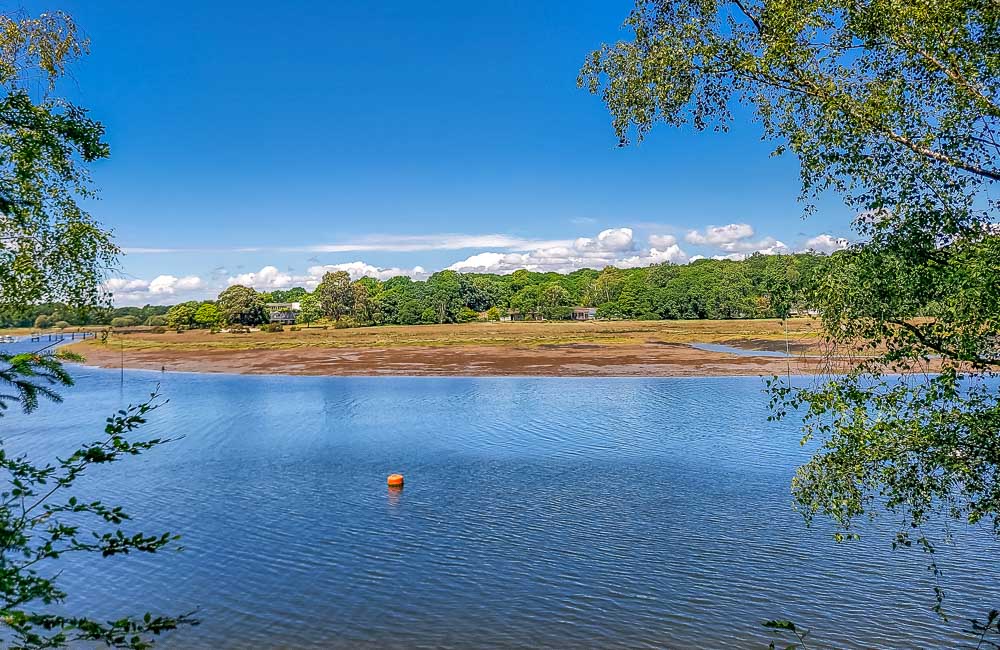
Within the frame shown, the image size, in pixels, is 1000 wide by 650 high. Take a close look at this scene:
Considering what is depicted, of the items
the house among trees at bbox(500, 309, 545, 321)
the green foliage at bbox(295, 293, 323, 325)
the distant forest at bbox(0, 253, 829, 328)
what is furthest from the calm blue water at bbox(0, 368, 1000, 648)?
the house among trees at bbox(500, 309, 545, 321)

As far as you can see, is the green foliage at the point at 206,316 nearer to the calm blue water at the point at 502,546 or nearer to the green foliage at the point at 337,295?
the green foliage at the point at 337,295

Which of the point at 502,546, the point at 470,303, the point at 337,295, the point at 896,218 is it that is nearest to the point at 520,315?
the point at 470,303

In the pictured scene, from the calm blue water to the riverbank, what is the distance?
2270cm

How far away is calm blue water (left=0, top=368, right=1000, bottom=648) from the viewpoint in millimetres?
14227

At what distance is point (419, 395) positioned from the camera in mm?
48656

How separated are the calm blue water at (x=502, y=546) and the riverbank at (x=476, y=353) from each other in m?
22.7

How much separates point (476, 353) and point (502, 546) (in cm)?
5961

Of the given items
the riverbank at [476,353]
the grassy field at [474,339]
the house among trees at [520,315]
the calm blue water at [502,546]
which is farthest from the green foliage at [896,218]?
the house among trees at [520,315]

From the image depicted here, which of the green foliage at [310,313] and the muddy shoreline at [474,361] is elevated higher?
the green foliage at [310,313]

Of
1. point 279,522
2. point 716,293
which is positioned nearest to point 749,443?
point 279,522

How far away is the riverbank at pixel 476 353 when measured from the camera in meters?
62.3

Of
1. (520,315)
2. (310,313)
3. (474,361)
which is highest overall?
(310,313)

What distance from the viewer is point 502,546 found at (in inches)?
731

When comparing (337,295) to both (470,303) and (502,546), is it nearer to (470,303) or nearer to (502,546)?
(470,303)
